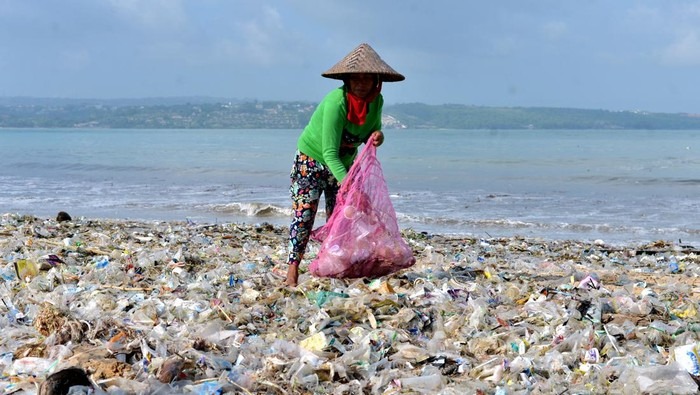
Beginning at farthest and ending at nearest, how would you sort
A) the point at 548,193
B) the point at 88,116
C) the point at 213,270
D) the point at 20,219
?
1. the point at 88,116
2. the point at 548,193
3. the point at 20,219
4. the point at 213,270

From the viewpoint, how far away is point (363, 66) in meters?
A: 4.52

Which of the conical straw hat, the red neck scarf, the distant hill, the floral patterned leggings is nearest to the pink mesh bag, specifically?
the floral patterned leggings

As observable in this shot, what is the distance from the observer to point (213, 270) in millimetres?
5910

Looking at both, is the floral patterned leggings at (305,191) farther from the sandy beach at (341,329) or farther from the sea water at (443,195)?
the sea water at (443,195)

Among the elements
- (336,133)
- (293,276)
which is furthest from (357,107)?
(293,276)

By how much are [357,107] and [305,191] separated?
0.75 meters

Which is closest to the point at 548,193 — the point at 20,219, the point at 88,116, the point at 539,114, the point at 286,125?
the point at 20,219

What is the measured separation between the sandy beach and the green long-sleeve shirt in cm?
86

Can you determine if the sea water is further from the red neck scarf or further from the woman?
the red neck scarf

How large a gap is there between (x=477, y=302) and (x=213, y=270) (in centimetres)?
242

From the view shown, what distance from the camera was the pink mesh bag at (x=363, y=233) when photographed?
193 inches

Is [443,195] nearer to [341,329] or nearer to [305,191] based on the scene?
[305,191]

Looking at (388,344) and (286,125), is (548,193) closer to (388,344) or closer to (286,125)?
(388,344)

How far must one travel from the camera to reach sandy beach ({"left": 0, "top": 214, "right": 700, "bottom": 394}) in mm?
3193
